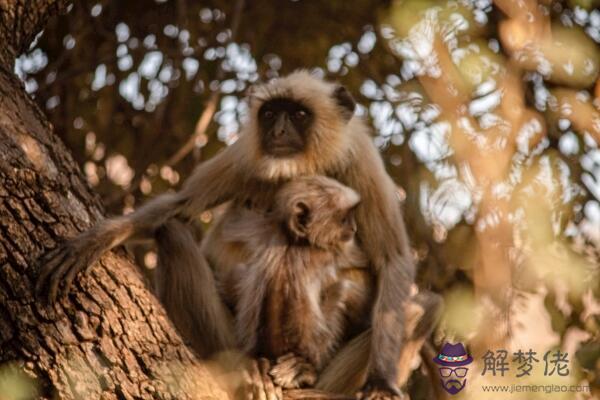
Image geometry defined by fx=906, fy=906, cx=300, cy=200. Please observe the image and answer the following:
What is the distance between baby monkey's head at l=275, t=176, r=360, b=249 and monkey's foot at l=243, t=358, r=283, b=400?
2.07 feet

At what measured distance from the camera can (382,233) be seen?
4.62 metres

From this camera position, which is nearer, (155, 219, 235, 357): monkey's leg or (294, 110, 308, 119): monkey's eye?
(155, 219, 235, 357): monkey's leg

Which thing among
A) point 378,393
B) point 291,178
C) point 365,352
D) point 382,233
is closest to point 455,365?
point 365,352

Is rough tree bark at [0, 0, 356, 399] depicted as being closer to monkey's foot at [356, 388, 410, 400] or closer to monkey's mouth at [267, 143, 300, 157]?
monkey's foot at [356, 388, 410, 400]

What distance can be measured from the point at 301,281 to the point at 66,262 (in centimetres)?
122

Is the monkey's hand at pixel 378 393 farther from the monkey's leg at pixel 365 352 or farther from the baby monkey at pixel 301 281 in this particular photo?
the baby monkey at pixel 301 281

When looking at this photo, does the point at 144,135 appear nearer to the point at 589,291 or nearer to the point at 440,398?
the point at 440,398

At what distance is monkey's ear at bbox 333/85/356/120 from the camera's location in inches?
196

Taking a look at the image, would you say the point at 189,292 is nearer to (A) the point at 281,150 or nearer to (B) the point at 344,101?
(A) the point at 281,150

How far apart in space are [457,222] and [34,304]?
248 centimetres

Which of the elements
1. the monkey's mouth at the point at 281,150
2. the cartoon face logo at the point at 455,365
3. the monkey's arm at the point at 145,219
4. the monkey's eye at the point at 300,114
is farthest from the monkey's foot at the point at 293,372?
the monkey's eye at the point at 300,114

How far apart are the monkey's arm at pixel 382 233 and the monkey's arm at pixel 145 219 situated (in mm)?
625

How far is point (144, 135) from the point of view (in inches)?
282

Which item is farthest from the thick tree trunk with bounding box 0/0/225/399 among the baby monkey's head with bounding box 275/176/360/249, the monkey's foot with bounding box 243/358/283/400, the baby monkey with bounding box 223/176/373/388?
the baby monkey's head with bounding box 275/176/360/249
